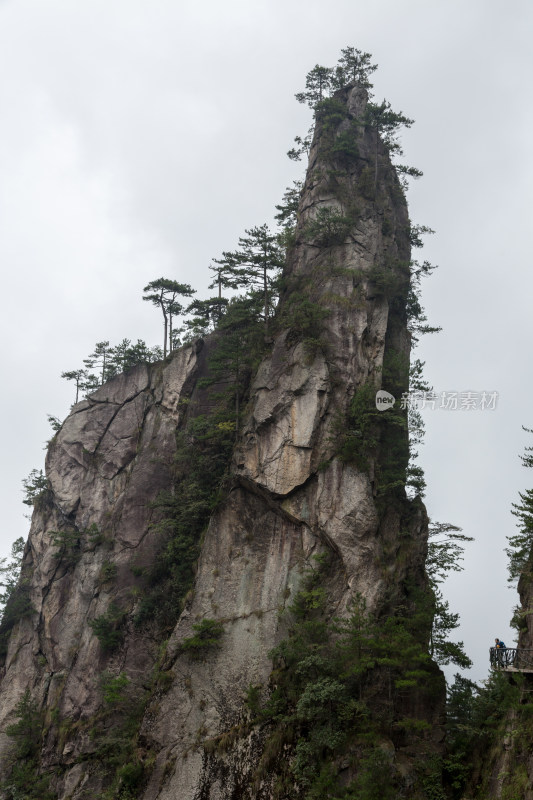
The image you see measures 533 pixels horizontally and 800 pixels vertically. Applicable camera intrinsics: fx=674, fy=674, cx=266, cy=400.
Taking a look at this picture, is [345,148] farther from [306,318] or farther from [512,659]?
[512,659]

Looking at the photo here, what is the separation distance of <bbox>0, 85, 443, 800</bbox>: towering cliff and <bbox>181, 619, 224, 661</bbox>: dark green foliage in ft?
0.19

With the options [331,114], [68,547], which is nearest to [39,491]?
[68,547]

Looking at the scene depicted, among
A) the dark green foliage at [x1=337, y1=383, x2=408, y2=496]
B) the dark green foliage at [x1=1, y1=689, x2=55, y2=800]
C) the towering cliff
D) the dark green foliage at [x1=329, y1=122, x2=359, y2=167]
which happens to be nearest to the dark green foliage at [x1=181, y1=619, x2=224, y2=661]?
the towering cliff

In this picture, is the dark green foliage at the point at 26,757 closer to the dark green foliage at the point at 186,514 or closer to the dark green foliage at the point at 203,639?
the dark green foliage at the point at 186,514

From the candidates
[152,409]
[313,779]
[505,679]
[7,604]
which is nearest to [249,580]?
[313,779]

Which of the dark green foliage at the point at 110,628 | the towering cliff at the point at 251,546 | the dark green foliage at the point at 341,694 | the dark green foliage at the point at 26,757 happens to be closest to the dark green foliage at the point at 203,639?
the towering cliff at the point at 251,546

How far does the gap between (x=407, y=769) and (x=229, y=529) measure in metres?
12.0

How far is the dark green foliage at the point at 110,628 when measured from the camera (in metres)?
32.2

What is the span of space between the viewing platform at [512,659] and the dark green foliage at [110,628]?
17.6 m

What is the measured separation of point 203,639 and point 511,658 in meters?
12.1

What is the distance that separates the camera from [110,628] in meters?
32.7

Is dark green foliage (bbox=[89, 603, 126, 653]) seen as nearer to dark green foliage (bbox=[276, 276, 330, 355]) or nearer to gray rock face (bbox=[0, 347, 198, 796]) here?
gray rock face (bbox=[0, 347, 198, 796])

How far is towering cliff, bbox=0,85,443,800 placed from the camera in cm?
2534

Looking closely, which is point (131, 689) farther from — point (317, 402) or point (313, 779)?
point (317, 402)
